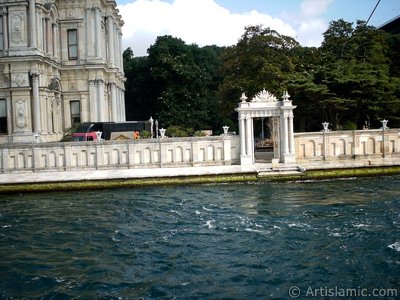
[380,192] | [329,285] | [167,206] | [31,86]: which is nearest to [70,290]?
[329,285]

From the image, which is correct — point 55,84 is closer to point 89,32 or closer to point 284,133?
point 89,32

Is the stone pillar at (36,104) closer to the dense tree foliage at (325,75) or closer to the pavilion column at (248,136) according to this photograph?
the dense tree foliage at (325,75)

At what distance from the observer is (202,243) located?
12609mm

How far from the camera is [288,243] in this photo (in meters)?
12.3

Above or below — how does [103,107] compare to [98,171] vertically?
above

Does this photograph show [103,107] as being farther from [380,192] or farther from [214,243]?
[214,243]

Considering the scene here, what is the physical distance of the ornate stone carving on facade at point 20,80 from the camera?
104 feet

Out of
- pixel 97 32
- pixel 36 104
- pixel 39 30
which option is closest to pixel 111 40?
pixel 97 32

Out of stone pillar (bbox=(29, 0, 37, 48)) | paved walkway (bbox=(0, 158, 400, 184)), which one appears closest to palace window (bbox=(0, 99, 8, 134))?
stone pillar (bbox=(29, 0, 37, 48))

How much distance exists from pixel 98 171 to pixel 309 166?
10503mm

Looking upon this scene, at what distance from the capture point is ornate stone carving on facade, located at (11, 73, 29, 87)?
31.6 metres

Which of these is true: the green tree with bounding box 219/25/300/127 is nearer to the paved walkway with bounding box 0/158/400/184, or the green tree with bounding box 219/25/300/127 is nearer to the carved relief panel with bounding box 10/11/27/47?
the paved walkway with bounding box 0/158/400/184

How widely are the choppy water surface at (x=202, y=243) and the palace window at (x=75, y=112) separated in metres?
18.2

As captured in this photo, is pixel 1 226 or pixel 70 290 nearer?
pixel 70 290
